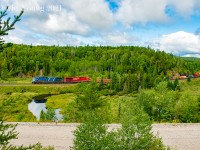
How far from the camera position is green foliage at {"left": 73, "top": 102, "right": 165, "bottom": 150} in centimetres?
1497

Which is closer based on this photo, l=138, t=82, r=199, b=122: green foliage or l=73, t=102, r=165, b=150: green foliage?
l=73, t=102, r=165, b=150: green foliage

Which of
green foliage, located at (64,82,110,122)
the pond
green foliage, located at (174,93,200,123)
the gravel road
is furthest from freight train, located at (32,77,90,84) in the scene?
the gravel road

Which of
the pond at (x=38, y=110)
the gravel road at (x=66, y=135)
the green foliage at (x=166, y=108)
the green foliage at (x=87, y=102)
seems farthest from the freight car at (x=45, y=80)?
the gravel road at (x=66, y=135)

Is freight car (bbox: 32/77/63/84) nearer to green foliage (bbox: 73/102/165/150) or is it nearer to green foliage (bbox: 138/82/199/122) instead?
green foliage (bbox: 138/82/199/122)

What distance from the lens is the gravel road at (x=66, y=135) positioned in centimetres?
2528

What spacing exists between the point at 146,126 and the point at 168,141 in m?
11.2

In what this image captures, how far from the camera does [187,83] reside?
485 feet

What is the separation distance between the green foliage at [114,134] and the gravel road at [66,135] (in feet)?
30.8

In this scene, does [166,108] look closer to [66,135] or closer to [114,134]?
[66,135]

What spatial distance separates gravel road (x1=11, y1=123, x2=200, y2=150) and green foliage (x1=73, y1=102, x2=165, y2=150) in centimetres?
940

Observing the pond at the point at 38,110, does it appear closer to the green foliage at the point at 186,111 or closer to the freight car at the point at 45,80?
the green foliage at the point at 186,111

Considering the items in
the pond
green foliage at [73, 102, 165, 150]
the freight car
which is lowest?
the pond

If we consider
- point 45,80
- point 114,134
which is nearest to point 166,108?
point 114,134

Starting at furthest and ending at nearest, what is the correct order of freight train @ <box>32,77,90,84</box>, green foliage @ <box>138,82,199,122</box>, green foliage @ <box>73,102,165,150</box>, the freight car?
freight train @ <box>32,77,90,84</box> → the freight car → green foliage @ <box>138,82,199,122</box> → green foliage @ <box>73,102,165,150</box>
